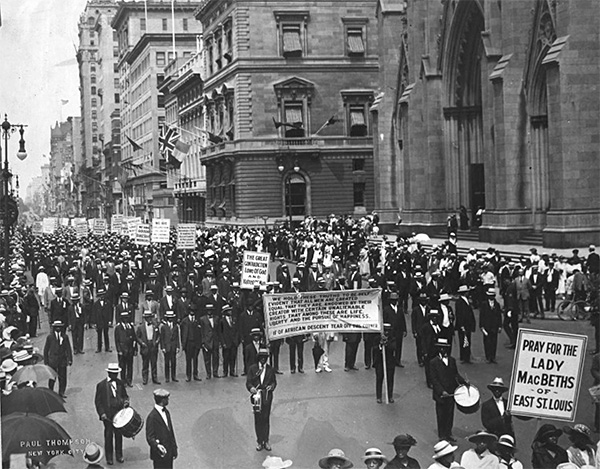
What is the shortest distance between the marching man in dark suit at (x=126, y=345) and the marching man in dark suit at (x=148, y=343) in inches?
7.7

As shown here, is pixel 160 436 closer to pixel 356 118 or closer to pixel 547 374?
pixel 547 374

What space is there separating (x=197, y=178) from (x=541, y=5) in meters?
53.1

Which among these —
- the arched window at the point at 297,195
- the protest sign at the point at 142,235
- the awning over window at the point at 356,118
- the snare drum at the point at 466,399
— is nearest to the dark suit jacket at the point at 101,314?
the snare drum at the point at 466,399

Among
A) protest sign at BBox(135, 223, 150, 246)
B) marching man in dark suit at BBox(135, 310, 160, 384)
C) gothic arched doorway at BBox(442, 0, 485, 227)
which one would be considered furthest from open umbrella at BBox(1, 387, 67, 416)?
gothic arched doorway at BBox(442, 0, 485, 227)

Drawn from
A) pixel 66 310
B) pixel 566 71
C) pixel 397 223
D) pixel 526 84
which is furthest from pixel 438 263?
pixel 397 223

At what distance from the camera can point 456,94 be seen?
41469mm

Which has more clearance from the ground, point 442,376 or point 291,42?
point 291,42

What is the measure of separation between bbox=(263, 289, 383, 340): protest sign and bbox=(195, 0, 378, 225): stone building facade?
4612cm

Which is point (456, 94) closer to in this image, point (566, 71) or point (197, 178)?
point (566, 71)

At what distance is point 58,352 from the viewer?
1585 cm

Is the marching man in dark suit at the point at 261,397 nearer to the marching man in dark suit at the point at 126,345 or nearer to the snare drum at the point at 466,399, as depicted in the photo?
the snare drum at the point at 466,399

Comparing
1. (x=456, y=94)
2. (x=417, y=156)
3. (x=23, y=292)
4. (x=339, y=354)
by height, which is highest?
(x=456, y=94)

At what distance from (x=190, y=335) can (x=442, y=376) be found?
6445 millimetres

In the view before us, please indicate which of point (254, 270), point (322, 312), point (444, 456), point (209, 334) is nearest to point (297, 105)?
point (254, 270)
